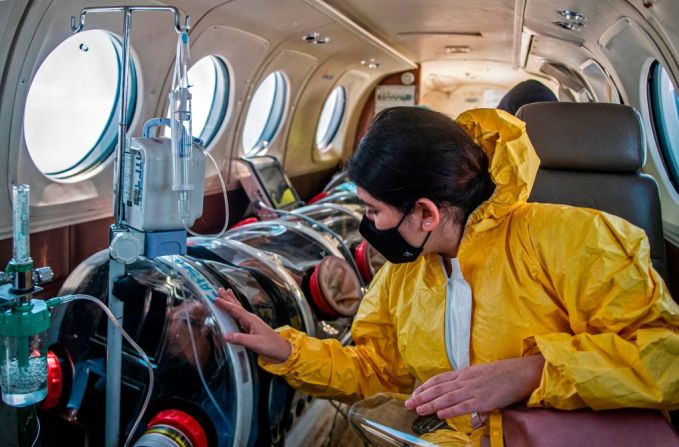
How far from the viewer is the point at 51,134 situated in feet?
12.2

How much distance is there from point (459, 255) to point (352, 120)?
319 inches

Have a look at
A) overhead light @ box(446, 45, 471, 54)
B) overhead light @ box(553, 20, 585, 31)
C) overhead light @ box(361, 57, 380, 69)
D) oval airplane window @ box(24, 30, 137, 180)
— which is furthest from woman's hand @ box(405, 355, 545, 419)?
overhead light @ box(361, 57, 380, 69)

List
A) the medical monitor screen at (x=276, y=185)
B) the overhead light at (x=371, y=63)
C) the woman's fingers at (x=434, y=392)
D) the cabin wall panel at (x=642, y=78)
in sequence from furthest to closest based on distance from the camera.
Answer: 1. the overhead light at (x=371, y=63)
2. the medical monitor screen at (x=276, y=185)
3. the cabin wall panel at (x=642, y=78)
4. the woman's fingers at (x=434, y=392)

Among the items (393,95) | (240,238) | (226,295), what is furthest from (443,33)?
(226,295)

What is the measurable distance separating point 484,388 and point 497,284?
29 centimetres

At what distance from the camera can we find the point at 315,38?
5477 millimetres

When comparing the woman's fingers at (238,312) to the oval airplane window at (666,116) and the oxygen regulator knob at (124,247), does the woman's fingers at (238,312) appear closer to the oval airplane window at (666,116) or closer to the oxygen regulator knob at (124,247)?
the oxygen regulator knob at (124,247)

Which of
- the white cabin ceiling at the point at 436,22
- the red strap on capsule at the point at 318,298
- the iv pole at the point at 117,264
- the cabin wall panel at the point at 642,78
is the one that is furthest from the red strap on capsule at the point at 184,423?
the white cabin ceiling at the point at 436,22

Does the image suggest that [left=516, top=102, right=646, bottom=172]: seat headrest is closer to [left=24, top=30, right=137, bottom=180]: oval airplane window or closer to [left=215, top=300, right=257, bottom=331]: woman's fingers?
[left=215, top=300, right=257, bottom=331]: woman's fingers

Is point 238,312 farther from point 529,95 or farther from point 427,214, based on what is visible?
point 529,95

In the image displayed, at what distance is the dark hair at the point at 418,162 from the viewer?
5.30 ft

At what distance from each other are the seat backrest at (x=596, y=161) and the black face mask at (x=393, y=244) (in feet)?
3.52

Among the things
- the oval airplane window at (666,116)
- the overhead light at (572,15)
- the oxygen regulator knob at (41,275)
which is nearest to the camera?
the oxygen regulator knob at (41,275)

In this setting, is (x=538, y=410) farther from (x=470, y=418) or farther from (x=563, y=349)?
(x=470, y=418)
